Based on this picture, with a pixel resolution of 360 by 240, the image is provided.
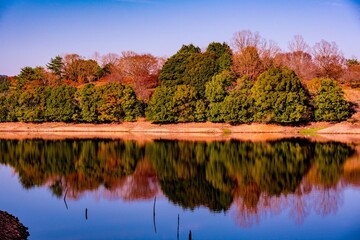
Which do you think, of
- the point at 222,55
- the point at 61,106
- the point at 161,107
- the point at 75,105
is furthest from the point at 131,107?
the point at 222,55

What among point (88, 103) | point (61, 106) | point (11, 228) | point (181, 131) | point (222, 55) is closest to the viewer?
point (11, 228)

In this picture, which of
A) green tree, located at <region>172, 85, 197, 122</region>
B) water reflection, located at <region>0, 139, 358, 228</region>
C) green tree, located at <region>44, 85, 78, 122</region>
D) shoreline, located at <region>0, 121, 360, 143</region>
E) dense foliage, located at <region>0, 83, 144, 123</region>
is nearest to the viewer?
water reflection, located at <region>0, 139, 358, 228</region>

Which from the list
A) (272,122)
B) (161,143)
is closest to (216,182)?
(161,143)

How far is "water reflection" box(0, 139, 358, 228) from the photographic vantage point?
27.3 m

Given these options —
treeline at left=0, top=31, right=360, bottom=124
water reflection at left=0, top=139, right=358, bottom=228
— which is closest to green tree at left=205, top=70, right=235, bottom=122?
treeline at left=0, top=31, right=360, bottom=124

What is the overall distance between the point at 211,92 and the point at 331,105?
62.1 feet

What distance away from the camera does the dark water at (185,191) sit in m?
22.0

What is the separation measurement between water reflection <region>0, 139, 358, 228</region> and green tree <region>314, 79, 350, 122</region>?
529 inches

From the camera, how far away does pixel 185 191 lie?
30.0m

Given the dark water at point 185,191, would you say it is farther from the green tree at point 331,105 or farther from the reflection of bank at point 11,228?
the green tree at point 331,105

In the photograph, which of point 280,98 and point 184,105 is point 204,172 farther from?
point 184,105

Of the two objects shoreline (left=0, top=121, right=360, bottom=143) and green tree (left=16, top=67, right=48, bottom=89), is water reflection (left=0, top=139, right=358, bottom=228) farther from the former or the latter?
green tree (left=16, top=67, right=48, bottom=89)

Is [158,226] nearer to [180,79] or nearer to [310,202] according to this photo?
[310,202]

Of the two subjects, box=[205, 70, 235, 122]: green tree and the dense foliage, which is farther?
the dense foliage
